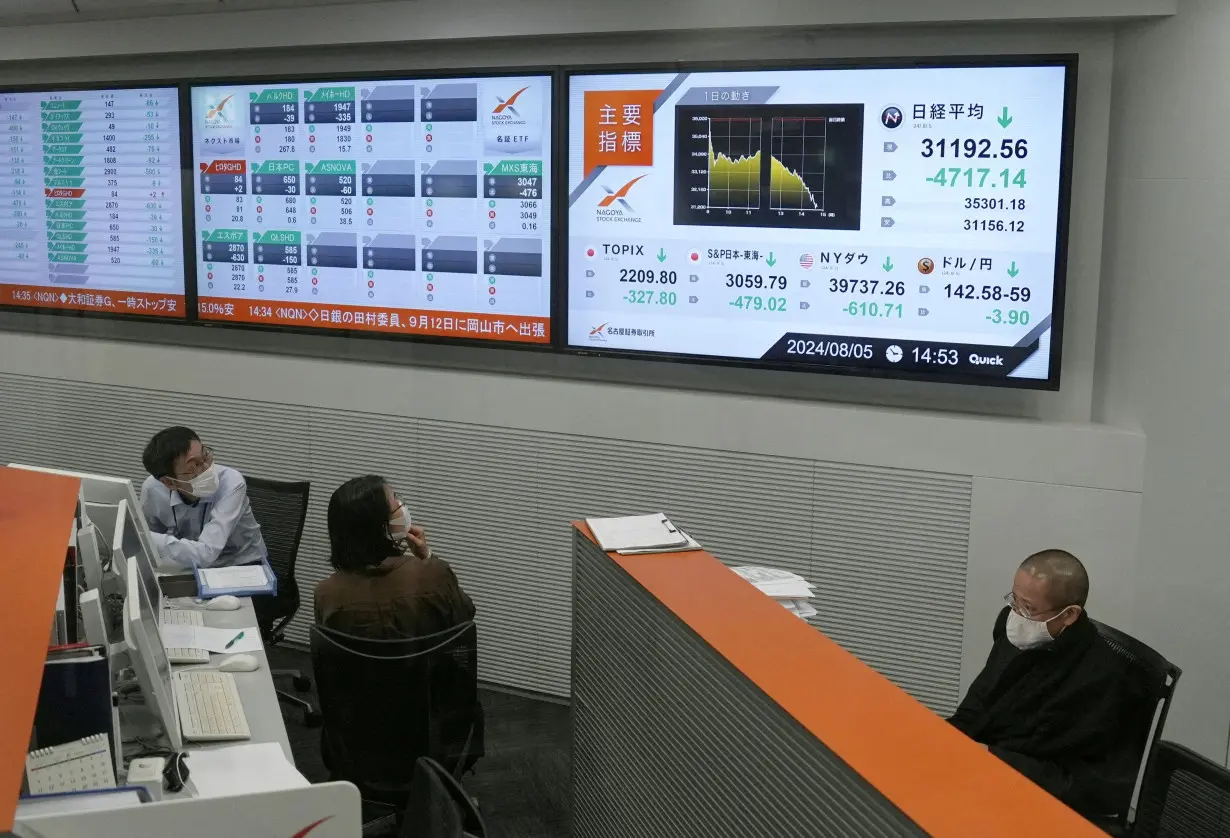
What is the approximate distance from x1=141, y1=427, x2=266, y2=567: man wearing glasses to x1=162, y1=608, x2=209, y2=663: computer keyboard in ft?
1.26

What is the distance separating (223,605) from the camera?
3857 mm

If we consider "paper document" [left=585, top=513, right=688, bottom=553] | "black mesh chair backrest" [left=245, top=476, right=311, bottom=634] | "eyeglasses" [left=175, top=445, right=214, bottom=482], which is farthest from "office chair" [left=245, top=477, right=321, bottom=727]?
"paper document" [left=585, top=513, right=688, bottom=553]

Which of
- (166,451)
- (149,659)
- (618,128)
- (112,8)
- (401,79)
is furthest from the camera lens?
(112,8)

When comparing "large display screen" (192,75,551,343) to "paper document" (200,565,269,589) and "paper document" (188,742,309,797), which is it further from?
"paper document" (188,742,309,797)

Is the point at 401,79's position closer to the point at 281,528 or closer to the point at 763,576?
the point at 281,528

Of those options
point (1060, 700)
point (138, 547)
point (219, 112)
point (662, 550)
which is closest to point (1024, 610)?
point (1060, 700)

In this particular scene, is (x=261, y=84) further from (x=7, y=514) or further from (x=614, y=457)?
(x=7, y=514)

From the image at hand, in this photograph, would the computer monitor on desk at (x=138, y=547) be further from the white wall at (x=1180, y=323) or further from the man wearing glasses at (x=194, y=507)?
the white wall at (x=1180, y=323)

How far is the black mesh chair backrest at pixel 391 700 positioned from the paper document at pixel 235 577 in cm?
79

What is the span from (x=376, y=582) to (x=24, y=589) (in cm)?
111

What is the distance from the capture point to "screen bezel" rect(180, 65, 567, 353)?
4676 mm

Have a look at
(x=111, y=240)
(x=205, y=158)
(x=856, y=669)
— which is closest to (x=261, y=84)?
(x=205, y=158)

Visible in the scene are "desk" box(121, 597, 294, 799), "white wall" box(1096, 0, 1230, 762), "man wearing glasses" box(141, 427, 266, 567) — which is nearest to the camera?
"desk" box(121, 597, 294, 799)

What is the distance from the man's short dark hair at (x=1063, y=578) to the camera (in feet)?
10.1
